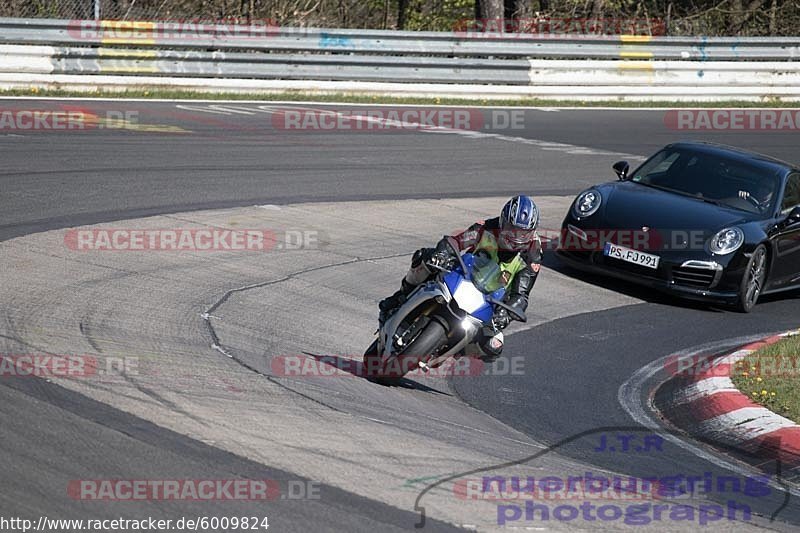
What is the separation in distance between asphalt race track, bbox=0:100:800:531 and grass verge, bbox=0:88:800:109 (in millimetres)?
1324

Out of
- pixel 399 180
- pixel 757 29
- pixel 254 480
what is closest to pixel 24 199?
pixel 399 180

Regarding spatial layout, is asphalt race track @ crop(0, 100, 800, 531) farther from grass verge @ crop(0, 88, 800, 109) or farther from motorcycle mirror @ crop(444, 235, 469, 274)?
grass verge @ crop(0, 88, 800, 109)

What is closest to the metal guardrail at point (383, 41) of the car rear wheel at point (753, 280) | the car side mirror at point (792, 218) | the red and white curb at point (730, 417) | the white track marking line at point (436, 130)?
the white track marking line at point (436, 130)

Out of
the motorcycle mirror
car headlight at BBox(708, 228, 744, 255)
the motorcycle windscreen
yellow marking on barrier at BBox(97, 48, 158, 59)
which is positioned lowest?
car headlight at BBox(708, 228, 744, 255)

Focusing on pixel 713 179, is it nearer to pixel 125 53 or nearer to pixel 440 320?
pixel 440 320

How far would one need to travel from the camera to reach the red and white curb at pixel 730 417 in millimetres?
6980

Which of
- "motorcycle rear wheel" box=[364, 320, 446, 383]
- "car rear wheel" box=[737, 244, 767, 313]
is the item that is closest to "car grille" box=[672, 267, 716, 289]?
"car rear wheel" box=[737, 244, 767, 313]

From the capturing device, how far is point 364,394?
Result: 712cm

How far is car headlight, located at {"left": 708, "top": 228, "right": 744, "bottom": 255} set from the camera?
11.1 meters

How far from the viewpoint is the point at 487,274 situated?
24.6ft

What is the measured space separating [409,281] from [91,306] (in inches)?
92.9

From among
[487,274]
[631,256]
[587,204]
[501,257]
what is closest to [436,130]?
[587,204]

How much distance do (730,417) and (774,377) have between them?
3.50 feet

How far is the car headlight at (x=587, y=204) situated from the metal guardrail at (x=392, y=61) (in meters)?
9.69
